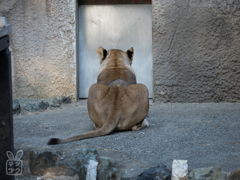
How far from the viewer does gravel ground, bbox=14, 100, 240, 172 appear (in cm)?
320

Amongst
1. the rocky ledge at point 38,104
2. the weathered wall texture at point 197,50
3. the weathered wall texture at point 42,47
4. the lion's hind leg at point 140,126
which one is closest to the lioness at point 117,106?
the lion's hind leg at point 140,126

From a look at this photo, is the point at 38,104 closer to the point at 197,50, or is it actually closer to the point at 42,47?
the point at 42,47

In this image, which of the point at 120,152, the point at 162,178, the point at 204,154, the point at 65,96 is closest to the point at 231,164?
the point at 204,154

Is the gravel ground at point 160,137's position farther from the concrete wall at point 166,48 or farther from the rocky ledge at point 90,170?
the concrete wall at point 166,48

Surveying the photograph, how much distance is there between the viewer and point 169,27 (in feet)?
23.2

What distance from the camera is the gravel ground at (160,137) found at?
320cm

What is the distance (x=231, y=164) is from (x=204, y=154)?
1.31 ft

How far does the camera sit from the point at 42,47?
24.1 feet

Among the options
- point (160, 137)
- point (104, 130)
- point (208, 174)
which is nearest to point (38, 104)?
point (104, 130)

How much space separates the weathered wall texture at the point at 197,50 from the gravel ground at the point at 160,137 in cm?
96

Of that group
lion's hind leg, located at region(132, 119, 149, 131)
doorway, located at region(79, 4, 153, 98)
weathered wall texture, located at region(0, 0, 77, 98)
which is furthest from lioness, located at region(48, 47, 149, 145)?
doorway, located at region(79, 4, 153, 98)

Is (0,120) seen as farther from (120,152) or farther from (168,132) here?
(168,132)

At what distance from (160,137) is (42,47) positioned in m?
4.31

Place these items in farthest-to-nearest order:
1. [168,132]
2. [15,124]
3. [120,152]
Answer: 1. [15,124]
2. [168,132]
3. [120,152]
